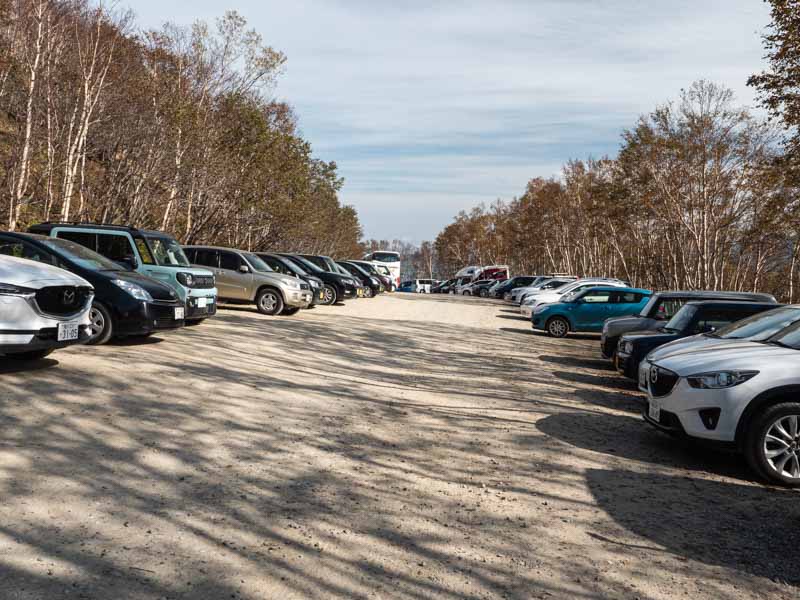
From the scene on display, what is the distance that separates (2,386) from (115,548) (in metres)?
4.45

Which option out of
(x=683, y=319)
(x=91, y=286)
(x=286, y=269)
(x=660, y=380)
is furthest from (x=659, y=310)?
(x=286, y=269)

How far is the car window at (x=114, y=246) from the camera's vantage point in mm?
12617

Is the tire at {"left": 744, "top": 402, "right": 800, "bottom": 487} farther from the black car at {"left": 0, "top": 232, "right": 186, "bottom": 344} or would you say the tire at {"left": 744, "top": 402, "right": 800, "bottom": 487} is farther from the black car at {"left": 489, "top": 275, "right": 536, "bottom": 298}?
the black car at {"left": 489, "top": 275, "right": 536, "bottom": 298}

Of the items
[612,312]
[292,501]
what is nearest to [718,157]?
[612,312]

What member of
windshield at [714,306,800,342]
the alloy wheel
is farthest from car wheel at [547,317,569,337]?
the alloy wheel

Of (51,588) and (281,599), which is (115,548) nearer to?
(51,588)

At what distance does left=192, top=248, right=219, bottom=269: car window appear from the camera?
1877cm

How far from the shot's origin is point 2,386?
745 cm

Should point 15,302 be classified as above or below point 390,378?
Answer: above

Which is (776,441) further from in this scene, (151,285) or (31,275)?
(151,285)

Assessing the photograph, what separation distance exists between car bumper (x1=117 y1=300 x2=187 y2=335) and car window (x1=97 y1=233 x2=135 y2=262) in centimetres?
225

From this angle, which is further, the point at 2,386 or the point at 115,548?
the point at 2,386

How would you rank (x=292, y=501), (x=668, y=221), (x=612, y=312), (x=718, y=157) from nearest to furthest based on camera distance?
(x=292, y=501) < (x=612, y=312) < (x=718, y=157) < (x=668, y=221)

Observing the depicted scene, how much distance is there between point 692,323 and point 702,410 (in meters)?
4.23
